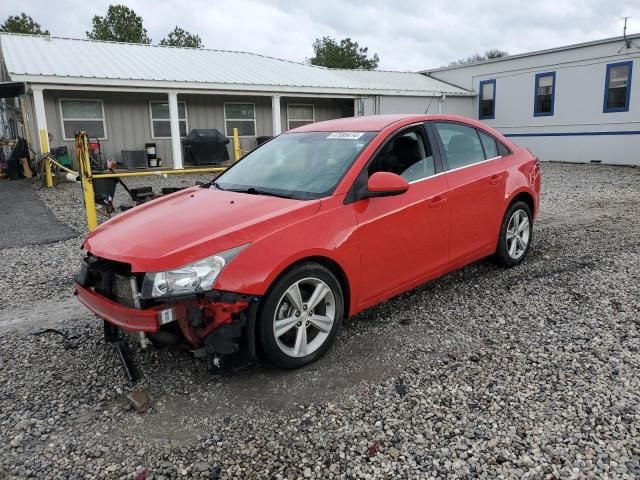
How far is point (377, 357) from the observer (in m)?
3.67

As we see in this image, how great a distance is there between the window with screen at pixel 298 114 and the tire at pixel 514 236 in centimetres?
1650

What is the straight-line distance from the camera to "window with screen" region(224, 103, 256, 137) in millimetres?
19797

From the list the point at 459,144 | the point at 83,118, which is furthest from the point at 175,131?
the point at 459,144

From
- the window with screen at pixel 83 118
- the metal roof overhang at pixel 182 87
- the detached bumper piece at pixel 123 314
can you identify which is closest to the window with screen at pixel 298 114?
the metal roof overhang at pixel 182 87

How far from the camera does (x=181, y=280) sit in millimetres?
3012

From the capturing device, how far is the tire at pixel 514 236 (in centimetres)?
526

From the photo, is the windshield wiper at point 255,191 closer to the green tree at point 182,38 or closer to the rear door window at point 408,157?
the rear door window at point 408,157

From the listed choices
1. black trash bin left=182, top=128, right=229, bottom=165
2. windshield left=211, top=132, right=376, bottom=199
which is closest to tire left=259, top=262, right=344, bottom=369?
windshield left=211, top=132, right=376, bottom=199

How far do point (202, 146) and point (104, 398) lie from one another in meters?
15.4

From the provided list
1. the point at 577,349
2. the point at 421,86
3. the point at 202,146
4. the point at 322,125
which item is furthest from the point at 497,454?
the point at 421,86

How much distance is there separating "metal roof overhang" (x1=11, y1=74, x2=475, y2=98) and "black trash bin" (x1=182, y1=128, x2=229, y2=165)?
1.45 metres

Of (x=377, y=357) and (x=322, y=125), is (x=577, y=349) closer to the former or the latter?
(x=377, y=357)

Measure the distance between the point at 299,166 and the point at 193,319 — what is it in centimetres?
170

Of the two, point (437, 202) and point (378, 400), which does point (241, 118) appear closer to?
point (437, 202)
